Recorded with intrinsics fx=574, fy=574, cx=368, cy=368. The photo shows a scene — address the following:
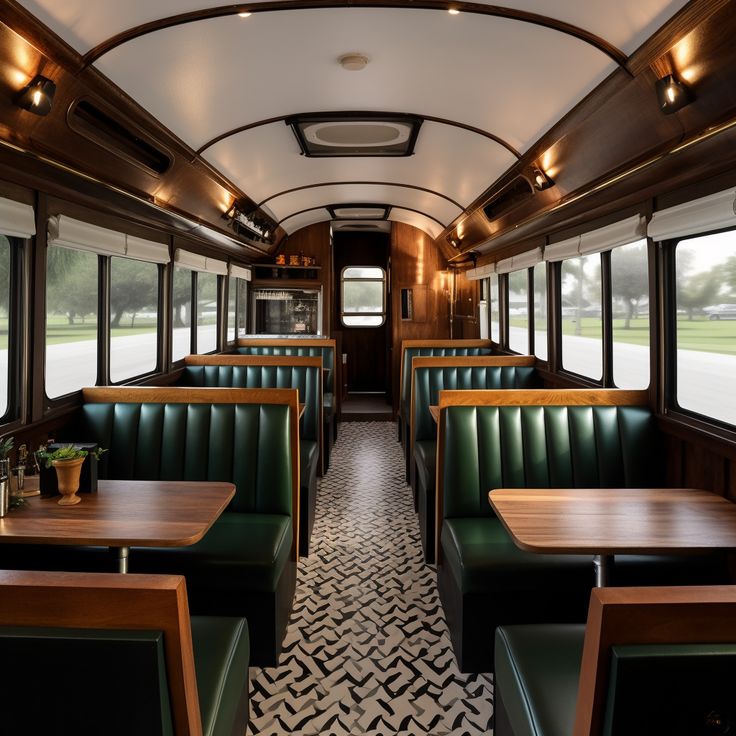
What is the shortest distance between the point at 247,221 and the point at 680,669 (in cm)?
568

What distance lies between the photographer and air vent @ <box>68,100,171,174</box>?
2654mm

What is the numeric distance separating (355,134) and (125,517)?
3396 mm

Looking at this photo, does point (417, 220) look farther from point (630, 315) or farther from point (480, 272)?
point (630, 315)

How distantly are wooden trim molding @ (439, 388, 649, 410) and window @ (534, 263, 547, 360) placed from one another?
6.93 feet

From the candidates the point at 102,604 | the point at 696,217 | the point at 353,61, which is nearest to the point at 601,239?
the point at 696,217

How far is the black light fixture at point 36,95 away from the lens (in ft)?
7.20

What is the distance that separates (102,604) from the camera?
999 mm

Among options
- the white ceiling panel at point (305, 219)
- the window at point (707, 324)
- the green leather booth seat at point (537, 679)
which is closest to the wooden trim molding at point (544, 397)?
the window at point (707, 324)

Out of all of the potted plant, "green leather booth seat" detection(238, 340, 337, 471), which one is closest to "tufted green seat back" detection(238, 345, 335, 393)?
"green leather booth seat" detection(238, 340, 337, 471)

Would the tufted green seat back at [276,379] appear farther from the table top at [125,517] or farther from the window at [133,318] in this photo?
the table top at [125,517]

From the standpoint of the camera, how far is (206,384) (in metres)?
5.03

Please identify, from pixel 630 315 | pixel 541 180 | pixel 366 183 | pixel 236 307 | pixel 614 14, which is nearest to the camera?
pixel 614 14

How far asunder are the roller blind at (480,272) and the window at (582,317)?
176 cm

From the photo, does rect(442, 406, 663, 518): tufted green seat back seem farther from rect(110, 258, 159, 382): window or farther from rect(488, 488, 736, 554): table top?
rect(110, 258, 159, 382): window
